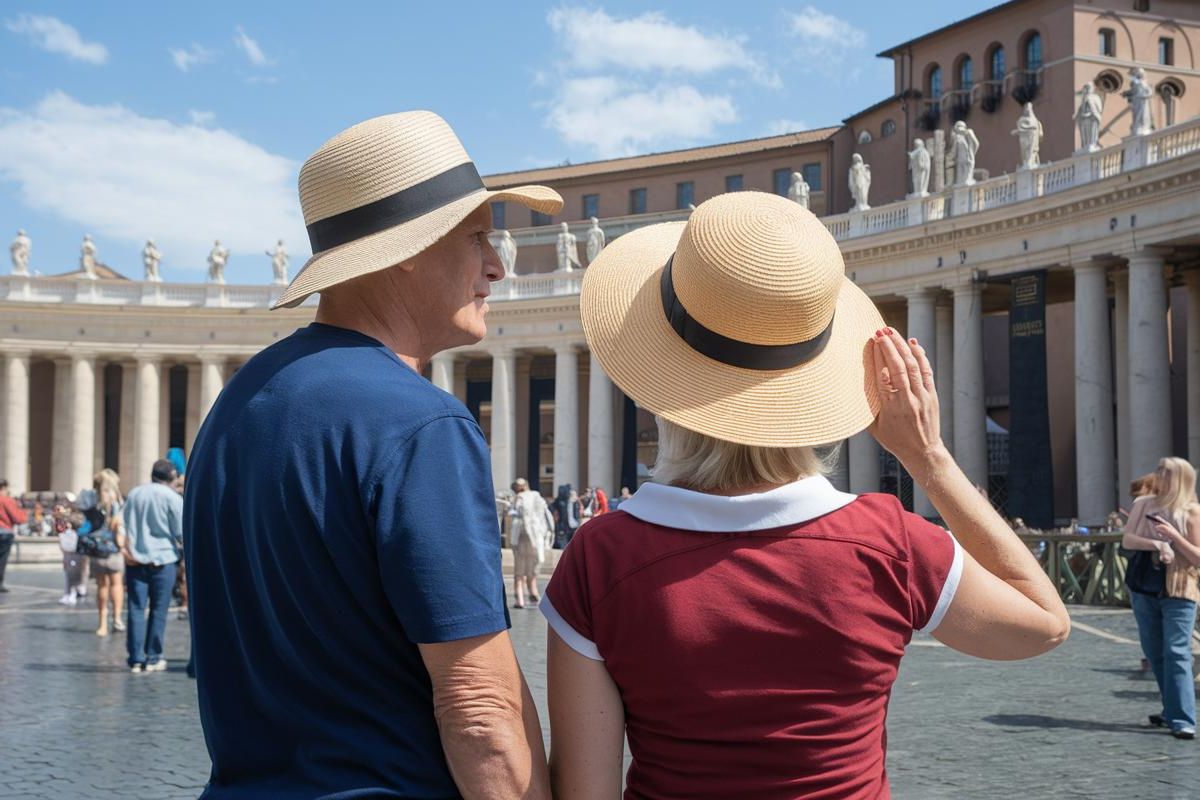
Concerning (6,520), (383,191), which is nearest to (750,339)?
(383,191)

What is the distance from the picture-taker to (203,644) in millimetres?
2584

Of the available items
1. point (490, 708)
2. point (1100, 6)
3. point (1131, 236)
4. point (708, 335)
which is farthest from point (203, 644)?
point (1100, 6)

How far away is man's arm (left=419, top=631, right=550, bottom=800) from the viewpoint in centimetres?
233

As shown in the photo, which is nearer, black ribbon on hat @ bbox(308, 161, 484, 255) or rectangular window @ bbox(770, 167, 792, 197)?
black ribbon on hat @ bbox(308, 161, 484, 255)

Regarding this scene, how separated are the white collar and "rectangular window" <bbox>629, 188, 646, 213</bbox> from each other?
2366 inches

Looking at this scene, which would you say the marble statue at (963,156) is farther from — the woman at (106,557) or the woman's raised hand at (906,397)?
the woman's raised hand at (906,397)

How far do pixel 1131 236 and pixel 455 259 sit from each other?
3304 centimetres

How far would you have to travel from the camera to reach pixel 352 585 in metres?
2.38

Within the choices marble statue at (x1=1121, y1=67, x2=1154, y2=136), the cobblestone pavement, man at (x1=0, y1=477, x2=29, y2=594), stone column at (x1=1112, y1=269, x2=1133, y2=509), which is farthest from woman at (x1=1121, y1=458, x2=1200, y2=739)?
stone column at (x1=1112, y1=269, x2=1133, y2=509)

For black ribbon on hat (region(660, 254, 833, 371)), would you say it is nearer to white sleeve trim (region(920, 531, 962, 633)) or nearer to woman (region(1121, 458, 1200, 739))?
white sleeve trim (region(920, 531, 962, 633))

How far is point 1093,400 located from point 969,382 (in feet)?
15.2

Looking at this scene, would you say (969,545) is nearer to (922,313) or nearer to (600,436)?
(922,313)

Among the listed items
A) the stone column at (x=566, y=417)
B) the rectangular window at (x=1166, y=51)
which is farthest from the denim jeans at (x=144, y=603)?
the rectangular window at (x=1166, y=51)

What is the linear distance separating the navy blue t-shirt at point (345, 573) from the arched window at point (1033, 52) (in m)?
47.7
